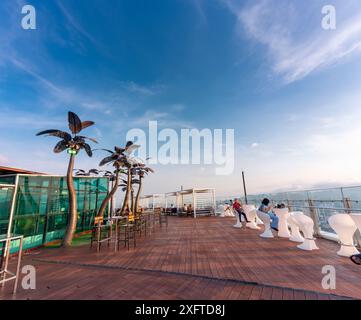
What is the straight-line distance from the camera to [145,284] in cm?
270

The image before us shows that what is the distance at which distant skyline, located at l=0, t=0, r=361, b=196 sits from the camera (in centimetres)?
580

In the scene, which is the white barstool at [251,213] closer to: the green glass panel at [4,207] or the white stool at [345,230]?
the white stool at [345,230]

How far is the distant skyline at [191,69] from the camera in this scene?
580cm

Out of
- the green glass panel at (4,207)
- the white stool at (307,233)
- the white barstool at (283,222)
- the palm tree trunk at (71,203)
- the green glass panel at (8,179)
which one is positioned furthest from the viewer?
the palm tree trunk at (71,203)

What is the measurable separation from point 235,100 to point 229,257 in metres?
9.78

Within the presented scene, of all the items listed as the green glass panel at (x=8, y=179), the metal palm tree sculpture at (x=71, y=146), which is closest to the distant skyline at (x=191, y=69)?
the metal palm tree sculpture at (x=71, y=146)

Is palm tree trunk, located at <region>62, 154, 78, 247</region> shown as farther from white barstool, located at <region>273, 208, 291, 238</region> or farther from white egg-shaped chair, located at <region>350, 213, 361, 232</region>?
white egg-shaped chair, located at <region>350, 213, 361, 232</region>

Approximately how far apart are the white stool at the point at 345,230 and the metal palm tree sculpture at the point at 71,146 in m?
8.64

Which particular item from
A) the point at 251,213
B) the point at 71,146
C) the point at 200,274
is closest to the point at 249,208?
the point at 251,213

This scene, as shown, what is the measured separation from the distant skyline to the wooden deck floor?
18.0 feet

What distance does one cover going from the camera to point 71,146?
22.2 feet

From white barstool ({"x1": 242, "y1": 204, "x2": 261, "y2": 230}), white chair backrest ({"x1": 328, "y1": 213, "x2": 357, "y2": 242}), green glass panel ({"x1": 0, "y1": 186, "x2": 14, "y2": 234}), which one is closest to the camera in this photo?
white chair backrest ({"x1": 328, "y1": 213, "x2": 357, "y2": 242})

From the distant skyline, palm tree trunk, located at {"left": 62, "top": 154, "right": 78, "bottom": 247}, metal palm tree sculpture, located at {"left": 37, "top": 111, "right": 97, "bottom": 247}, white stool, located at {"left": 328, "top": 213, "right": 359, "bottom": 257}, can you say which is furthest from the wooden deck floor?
the distant skyline
